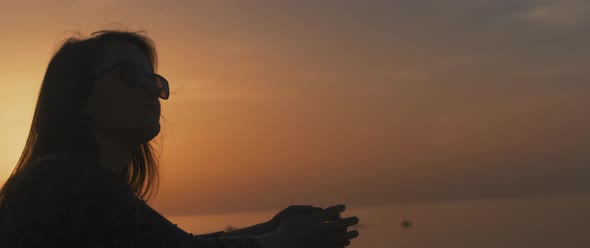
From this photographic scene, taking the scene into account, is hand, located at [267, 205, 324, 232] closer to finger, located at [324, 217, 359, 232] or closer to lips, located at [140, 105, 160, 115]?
finger, located at [324, 217, 359, 232]

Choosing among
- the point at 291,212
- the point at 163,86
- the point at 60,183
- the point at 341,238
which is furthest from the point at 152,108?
the point at 341,238

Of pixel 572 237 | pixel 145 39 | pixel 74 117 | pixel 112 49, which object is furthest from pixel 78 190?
pixel 572 237

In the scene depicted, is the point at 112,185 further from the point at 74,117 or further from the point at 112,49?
the point at 112,49

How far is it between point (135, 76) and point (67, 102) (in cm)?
41

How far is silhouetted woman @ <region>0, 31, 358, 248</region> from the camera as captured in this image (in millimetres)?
3191

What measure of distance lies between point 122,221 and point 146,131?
0.80 meters

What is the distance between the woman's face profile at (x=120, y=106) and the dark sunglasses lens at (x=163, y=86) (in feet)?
0.35

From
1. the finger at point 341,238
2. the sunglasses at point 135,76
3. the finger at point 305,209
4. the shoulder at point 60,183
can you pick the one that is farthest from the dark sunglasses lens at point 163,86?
the finger at point 341,238

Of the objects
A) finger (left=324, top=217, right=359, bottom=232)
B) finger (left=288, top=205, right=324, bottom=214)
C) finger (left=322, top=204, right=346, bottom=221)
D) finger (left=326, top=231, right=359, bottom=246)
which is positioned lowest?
finger (left=326, top=231, right=359, bottom=246)

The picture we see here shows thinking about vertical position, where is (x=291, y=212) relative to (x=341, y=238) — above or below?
above

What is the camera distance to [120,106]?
3936 millimetres

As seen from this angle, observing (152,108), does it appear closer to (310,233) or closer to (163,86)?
(163,86)

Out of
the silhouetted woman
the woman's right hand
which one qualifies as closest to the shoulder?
the silhouetted woman

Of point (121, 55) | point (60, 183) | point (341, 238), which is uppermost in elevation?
point (121, 55)
